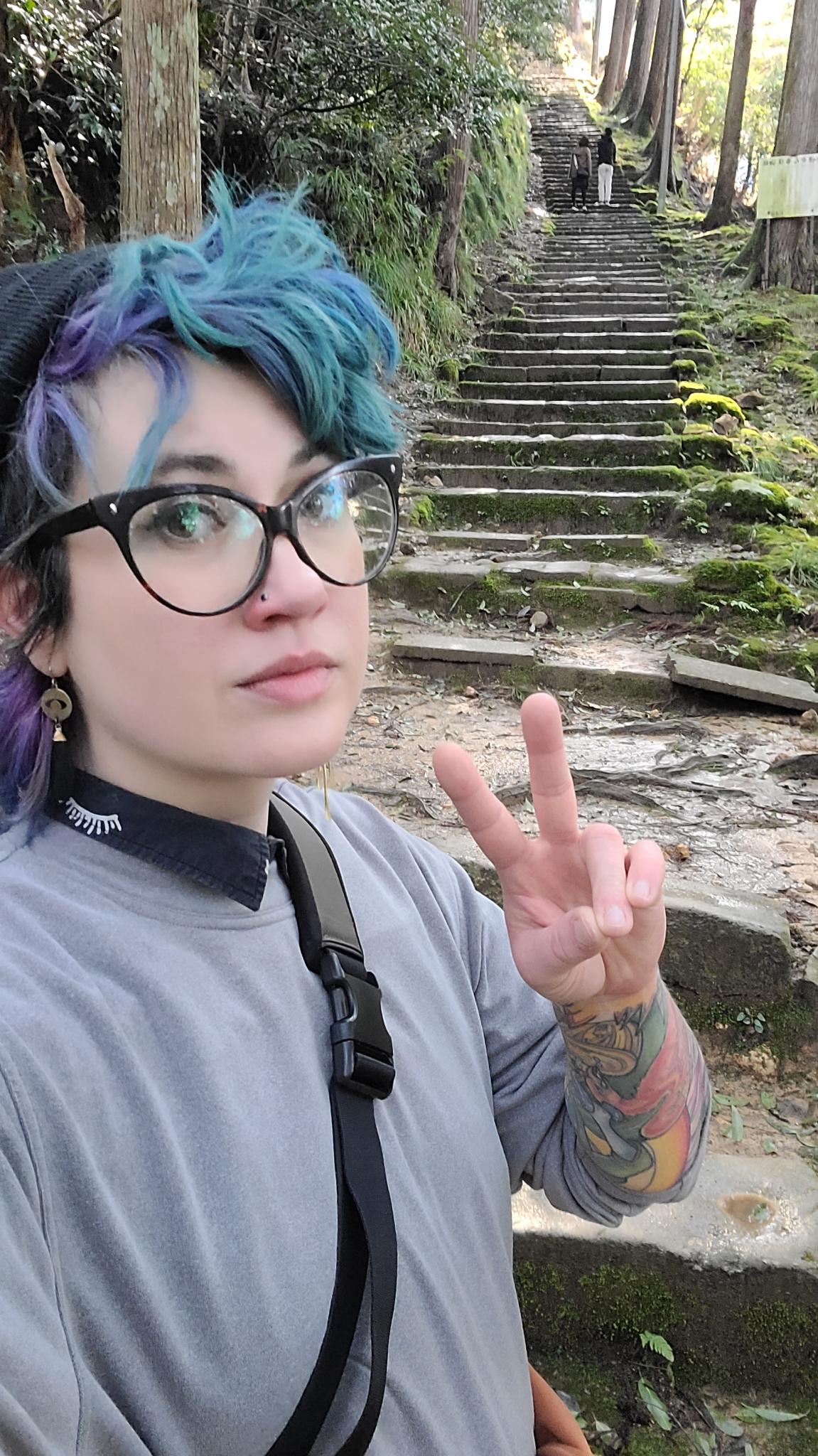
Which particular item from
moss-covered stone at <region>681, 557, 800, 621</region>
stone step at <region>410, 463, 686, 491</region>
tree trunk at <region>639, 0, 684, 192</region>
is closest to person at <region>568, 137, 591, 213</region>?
tree trunk at <region>639, 0, 684, 192</region>

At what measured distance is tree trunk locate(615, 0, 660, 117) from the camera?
2086 centimetres

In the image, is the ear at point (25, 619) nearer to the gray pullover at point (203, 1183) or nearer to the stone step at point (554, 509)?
the gray pullover at point (203, 1183)

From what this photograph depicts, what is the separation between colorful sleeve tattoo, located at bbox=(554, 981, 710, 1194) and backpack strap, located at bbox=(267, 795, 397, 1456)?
0.83ft

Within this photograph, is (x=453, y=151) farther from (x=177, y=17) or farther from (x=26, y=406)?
Answer: (x=26, y=406)

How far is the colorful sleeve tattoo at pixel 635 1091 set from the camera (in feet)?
3.47

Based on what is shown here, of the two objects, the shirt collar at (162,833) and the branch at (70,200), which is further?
the branch at (70,200)

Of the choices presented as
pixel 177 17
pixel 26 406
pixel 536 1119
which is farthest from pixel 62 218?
pixel 536 1119

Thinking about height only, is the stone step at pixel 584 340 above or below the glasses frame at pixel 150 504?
above

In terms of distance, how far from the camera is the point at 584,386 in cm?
808

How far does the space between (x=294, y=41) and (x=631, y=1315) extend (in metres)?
7.39

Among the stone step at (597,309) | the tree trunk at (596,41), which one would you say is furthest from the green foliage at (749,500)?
the tree trunk at (596,41)

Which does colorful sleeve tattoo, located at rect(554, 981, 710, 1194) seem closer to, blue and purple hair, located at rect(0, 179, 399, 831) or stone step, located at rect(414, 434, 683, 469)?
blue and purple hair, located at rect(0, 179, 399, 831)

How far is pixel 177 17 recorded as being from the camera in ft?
11.6

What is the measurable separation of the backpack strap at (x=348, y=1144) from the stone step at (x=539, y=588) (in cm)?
429
